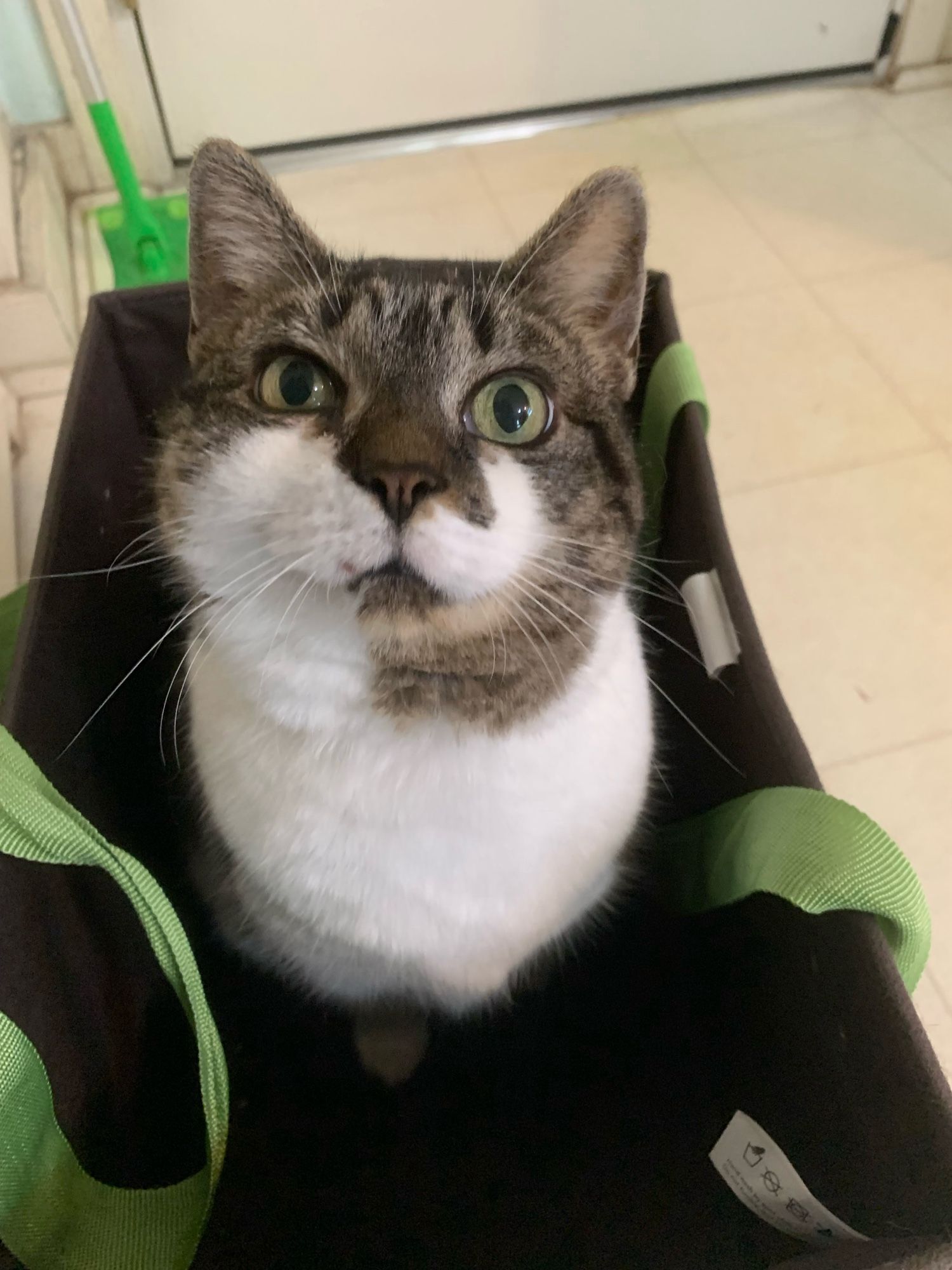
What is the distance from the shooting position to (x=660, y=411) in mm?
992

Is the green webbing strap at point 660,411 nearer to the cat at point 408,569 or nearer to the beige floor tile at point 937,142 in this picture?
the cat at point 408,569

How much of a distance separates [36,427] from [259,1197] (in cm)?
125

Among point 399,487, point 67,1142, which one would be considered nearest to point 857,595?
point 399,487

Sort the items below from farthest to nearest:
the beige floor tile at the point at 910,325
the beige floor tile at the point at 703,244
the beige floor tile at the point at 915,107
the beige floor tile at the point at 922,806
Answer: the beige floor tile at the point at 915,107
the beige floor tile at the point at 703,244
the beige floor tile at the point at 910,325
the beige floor tile at the point at 922,806

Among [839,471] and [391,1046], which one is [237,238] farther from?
[839,471]

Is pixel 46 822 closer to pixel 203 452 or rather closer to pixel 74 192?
pixel 203 452

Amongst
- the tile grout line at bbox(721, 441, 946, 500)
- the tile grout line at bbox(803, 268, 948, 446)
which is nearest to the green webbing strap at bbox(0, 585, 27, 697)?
the tile grout line at bbox(721, 441, 946, 500)

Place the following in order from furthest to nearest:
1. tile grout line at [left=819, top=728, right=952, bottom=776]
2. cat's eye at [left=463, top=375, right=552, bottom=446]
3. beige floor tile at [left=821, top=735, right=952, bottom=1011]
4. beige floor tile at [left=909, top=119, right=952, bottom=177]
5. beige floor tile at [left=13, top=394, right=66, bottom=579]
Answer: beige floor tile at [left=909, top=119, right=952, bottom=177], beige floor tile at [left=13, top=394, right=66, bottom=579], tile grout line at [left=819, top=728, right=952, bottom=776], beige floor tile at [left=821, top=735, right=952, bottom=1011], cat's eye at [left=463, top=375, right=552, bottom=446]

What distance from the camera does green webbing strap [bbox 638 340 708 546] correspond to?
952 millimetres

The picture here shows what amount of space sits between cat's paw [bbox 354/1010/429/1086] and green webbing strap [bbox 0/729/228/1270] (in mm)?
347

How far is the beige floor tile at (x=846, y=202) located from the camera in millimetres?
1941

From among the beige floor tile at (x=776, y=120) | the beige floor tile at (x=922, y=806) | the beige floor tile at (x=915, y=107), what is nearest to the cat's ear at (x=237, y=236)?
the beige floor tile at (x=922, y=806)

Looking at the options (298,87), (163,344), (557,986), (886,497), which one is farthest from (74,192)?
(557,986)

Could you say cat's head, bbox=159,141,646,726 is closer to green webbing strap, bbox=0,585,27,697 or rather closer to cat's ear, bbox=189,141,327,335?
cat's ear, bbox=189,141,327,335
